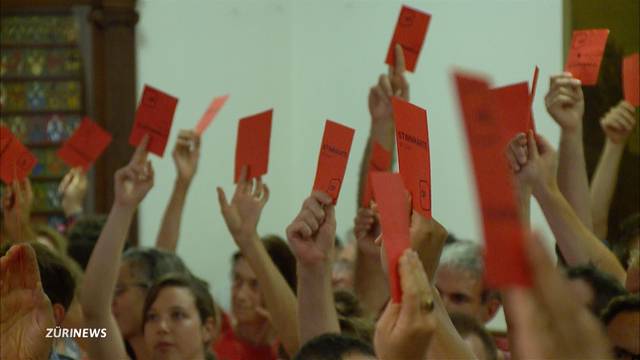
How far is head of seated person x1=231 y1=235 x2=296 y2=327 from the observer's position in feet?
11.0

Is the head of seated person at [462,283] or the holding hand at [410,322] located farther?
the head of seated person at [462,283]

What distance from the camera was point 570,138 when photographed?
2.96 metres

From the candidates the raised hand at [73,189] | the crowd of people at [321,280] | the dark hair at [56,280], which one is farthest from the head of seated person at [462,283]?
the raised hand at [73,189]

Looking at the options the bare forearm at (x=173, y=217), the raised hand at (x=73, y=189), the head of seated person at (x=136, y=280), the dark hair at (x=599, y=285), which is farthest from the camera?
the raised hand at (x=73, y=189)

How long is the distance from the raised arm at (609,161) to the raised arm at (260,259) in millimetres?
928

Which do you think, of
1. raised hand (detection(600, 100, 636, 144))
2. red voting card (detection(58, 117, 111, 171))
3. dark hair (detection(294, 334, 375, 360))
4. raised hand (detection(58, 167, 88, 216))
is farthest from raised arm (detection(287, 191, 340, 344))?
raised hand (detection(58, 167, 88, 216))

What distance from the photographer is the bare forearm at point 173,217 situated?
358 cm

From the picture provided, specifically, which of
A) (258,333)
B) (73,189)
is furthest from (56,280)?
(73,189)

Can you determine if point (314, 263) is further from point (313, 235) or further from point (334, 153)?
point (334, 153)

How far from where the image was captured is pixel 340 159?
84.0 inches

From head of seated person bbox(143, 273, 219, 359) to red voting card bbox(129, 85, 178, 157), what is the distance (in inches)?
15.6

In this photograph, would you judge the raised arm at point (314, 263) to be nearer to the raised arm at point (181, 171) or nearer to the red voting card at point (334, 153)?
the red voting card at point (334, 153)

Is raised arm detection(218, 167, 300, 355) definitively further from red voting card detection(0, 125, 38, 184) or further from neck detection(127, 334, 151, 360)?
red voting card detection(0, 125, 38, 184)

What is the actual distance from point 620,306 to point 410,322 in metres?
0.99
